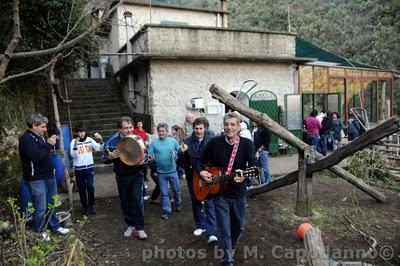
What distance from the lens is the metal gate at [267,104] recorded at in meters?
13.0

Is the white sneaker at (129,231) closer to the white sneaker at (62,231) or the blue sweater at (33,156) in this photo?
the white sneaker at (62,231)

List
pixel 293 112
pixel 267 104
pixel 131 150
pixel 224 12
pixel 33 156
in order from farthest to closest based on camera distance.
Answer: pixel 224 12, pixel 293 112, pixel 267 104, pixel 131 150, pixel 33 156

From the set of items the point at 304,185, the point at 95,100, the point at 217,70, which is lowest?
the point at 304,185

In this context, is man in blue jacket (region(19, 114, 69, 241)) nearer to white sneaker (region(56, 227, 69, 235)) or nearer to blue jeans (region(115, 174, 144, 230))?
white sneaker (region(56, 227, 69, 235))

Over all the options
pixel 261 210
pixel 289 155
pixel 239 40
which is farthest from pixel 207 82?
pixel 261 210

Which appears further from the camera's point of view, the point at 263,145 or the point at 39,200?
the point at 263,145

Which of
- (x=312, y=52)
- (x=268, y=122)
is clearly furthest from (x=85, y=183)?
(x=312, y=52)

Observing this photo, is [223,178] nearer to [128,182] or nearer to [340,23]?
[128,182]

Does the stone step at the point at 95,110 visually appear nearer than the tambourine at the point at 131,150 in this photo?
No

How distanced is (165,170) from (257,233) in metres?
1.96

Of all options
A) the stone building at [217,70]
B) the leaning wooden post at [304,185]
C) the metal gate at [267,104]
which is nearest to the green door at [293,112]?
the stone building at [217,70]

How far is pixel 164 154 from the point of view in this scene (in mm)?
6203

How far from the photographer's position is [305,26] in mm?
33281

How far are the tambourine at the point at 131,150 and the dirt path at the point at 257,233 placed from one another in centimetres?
128
